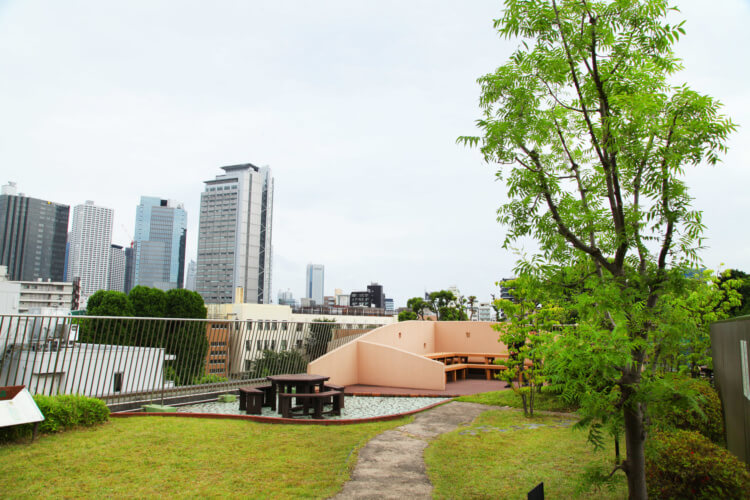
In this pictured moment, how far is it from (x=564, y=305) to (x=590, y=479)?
1.32 metres

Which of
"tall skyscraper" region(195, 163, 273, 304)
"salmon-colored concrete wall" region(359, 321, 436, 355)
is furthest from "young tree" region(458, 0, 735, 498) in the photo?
"tall skyscraper" region(195, 163, 273, 304)

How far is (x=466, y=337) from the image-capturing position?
16516 millimetres

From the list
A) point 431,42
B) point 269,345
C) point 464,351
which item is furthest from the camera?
point 464,351

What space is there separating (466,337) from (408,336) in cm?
271

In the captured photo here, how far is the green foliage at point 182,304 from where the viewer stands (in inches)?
1570

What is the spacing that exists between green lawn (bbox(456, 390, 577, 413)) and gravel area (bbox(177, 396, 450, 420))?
80 centimetres

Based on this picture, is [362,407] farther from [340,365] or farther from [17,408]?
[17,408]

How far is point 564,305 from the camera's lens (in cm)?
337

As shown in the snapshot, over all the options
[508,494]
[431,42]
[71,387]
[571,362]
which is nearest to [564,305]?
[571,362]

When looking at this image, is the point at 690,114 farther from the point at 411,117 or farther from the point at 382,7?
the point at 411,117

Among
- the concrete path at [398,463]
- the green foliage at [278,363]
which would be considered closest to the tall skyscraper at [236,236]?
the green foliage at [278,363]

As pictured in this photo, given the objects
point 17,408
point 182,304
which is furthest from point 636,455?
point 182,304

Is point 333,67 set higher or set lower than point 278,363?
higher

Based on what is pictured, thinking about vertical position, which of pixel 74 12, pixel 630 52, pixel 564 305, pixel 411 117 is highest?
pixel 74 12
